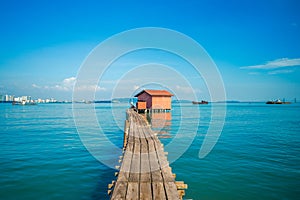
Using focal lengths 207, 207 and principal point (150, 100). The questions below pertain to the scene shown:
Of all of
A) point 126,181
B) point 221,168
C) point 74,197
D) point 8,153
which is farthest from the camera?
point 8,153

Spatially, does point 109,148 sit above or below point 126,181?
below

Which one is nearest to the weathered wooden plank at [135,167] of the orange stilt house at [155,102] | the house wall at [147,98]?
the orange stilt house at [155,102]

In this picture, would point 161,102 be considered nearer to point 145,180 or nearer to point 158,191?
point 145,180

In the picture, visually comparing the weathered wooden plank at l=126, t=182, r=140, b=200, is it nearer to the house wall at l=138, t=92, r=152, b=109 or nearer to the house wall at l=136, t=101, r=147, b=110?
the house wall at l=136, t=101, r=147, b=110

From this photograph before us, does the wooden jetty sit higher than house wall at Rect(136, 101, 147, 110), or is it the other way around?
house wall at Rect(136, 101, 147, 110)

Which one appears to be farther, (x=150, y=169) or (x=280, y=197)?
(x=280, y=197)

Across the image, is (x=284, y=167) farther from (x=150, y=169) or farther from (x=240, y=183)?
(x=150, y=169)

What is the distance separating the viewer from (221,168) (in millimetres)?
10203

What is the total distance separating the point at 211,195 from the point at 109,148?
28.5 feet

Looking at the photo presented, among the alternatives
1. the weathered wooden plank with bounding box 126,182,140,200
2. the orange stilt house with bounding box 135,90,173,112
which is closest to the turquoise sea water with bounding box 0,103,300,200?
the weathered wooden plank with bounding box 126,182,140,200

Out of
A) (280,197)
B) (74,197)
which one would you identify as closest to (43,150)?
(74,197)

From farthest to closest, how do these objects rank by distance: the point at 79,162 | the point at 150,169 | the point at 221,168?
the point at 79,162
the point at 221,168
the point at 150,169

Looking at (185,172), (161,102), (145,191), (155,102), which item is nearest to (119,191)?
(145,191)

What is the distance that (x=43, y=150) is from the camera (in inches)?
535
